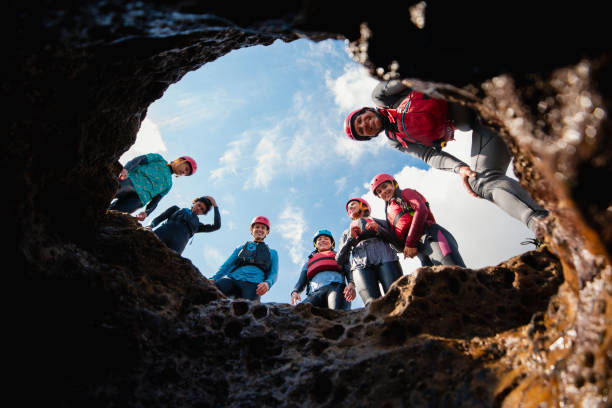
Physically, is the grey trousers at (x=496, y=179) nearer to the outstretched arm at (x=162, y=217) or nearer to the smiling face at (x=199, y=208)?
the smiling face at (x=199, y=208)

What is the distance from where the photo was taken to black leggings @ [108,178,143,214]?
4.89m

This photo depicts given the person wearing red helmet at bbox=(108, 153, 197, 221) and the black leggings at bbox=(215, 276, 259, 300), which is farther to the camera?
the black leggings at bbox=(215, 276, 259, 300)

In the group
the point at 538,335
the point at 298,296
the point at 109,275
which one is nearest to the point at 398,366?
the point at 538,335

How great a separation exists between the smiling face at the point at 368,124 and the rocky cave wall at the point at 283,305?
6.08 ft

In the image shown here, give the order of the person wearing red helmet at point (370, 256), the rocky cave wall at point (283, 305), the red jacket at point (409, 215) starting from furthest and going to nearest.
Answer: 1. the person wearing red helmet at point (370, 256)
2. the red jacket at point (409, 215)
3. the rocky cave wall at point (283, 305)

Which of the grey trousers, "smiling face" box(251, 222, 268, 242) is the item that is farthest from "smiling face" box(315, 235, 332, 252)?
the grey trousers

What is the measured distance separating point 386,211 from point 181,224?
323 cm

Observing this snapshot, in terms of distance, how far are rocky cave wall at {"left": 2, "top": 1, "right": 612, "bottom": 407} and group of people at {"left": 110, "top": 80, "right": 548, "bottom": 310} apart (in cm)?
111

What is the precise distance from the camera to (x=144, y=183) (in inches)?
201

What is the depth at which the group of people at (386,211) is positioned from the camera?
3.27 m

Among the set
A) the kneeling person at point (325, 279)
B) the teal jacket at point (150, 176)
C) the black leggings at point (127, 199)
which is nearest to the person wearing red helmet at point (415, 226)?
the kneeling person at point (325, 279)

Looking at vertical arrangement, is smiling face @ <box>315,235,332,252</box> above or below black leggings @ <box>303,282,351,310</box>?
above

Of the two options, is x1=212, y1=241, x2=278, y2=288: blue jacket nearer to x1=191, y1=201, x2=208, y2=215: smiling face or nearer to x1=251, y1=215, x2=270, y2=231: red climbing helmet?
x1=251, y1=215, x2=270, y2=231: red climbing helmet

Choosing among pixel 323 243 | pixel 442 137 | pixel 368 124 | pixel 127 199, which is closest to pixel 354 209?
pixel 323 243
